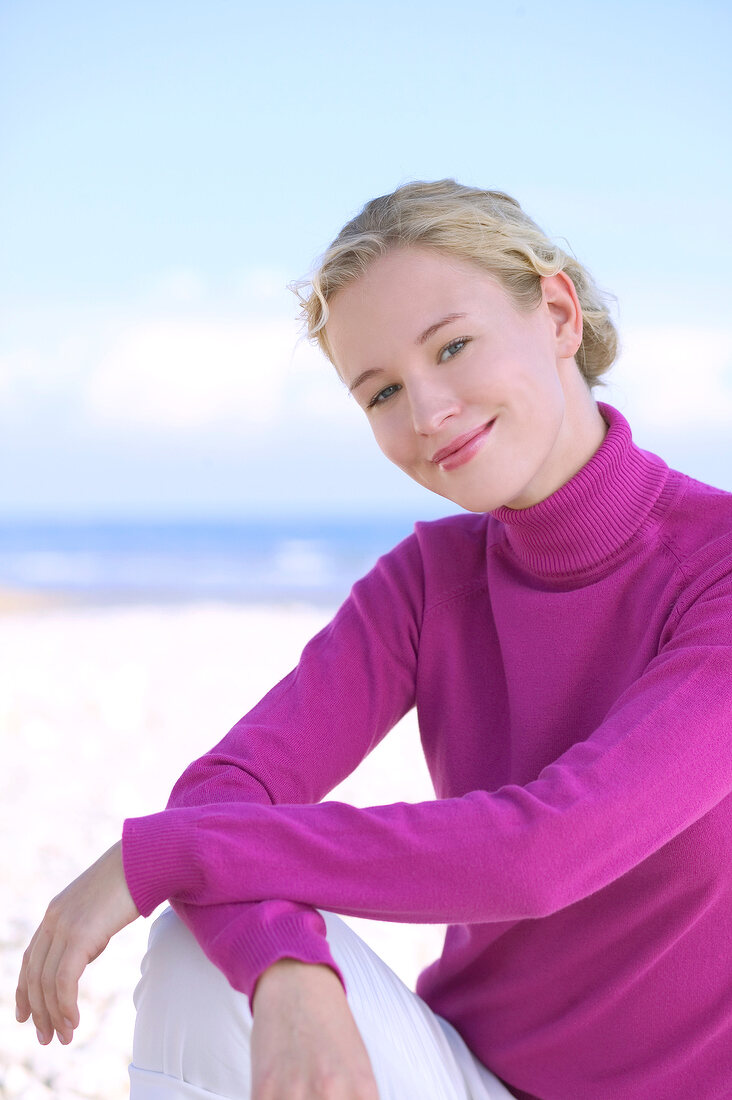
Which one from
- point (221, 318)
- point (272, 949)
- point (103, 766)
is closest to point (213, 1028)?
point (272, 949)

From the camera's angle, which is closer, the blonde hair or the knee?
the knee

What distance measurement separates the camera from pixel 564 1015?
1.34 m

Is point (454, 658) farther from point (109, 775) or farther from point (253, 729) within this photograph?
point (109, 775)

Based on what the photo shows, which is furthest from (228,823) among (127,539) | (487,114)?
(127,539)

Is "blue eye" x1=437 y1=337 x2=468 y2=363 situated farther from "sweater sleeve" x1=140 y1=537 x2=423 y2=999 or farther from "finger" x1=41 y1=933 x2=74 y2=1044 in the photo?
"finger" x1=41 y1=933 x2=74 y2=1044

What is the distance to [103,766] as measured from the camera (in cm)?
393

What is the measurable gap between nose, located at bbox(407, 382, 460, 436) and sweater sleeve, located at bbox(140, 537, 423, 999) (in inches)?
13.2

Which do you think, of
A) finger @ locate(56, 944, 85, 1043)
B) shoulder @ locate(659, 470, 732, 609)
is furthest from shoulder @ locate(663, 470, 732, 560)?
finger @ locate(56, 944, 85, 1043)

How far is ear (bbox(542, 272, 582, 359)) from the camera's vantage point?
1.57 metres

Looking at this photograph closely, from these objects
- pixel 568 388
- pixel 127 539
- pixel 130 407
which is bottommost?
pixel 568 388

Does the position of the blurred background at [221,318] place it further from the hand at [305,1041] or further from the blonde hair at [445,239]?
the hand at [305,1041]

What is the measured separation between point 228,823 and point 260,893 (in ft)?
0.27

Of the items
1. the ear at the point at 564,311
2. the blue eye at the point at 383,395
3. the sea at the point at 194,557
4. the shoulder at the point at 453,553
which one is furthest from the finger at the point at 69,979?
the sea at the point at 194,557

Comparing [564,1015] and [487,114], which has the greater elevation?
[487,114]
